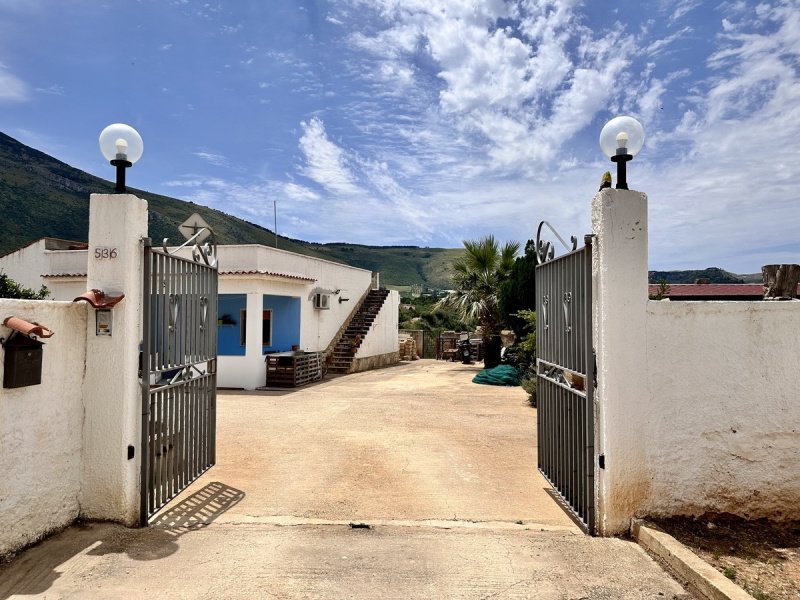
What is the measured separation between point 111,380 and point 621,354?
13.3ft

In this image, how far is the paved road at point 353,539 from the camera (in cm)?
331

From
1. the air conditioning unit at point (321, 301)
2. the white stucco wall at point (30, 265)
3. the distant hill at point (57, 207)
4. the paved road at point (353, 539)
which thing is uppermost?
the distant hill at point (57, 207)

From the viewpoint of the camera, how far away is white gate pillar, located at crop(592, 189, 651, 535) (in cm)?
407

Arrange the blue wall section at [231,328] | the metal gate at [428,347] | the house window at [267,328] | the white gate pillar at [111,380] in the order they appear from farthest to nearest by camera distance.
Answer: the metal gate at [428,347]
the house window at [267,328]
the blue wall section at [231,328]
the white gate pillar at [111,380]

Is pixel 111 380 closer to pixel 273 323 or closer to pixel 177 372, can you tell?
pixel 177 372

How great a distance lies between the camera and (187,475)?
5.18 meters

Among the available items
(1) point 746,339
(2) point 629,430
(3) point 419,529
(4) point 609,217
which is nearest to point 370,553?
(3) point 419,529

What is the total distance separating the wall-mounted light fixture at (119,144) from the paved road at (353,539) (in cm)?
294

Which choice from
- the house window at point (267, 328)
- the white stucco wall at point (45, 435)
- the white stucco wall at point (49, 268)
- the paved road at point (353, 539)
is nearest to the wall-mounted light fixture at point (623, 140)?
the paved road at point (353, 539)

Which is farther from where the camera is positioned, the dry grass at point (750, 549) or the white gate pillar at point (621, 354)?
the white gate pillar at point (621, 354)

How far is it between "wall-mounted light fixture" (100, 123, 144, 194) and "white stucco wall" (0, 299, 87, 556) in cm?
126

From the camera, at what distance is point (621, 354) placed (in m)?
4.07

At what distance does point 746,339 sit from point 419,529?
3.04 meters

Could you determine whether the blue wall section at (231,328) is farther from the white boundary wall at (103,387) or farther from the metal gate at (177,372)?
the white boundary wall at (103,387)
